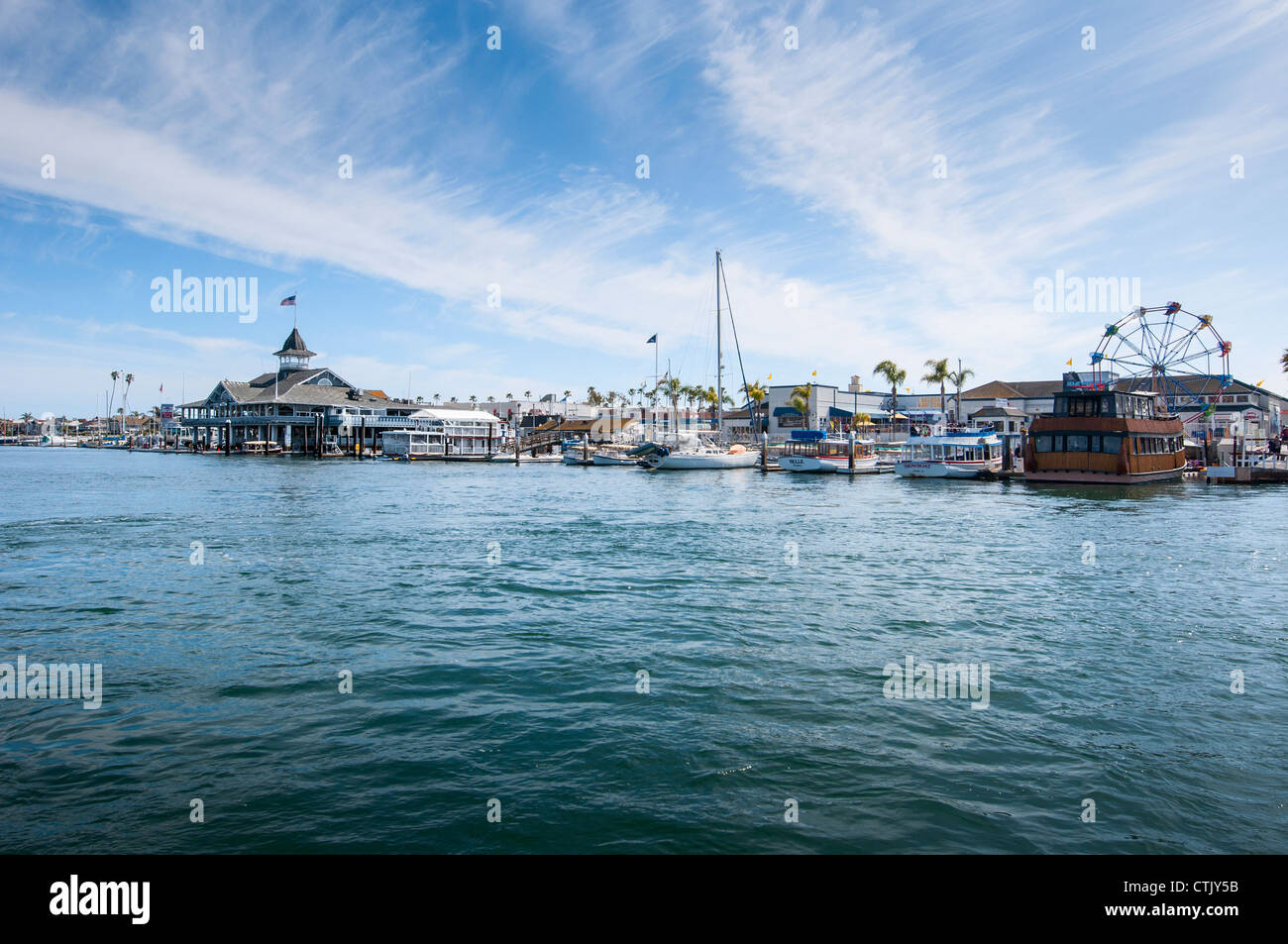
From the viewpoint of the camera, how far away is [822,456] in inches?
3472

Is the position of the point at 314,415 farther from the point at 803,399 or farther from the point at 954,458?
the point at 954,458

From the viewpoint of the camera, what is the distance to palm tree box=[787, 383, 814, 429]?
416ft

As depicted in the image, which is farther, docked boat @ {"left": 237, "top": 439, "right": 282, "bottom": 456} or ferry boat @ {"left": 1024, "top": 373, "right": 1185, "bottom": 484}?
docked boat @ {"left": 237, "top": 439, "right": 282, "bottom": 456}

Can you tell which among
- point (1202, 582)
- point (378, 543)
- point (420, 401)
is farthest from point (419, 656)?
point (420, 401)

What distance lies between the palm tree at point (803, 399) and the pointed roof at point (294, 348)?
93.8 metres

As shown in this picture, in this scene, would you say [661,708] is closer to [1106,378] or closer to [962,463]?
[962,463]

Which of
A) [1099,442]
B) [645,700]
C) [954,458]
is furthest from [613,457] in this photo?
[645,700]

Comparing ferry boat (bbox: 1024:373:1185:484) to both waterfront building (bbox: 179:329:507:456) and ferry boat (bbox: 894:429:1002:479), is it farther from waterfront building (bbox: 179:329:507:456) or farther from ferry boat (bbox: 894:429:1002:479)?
waterfront building (bbox: 179:329:507:456)

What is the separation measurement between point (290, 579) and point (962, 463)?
63618mm

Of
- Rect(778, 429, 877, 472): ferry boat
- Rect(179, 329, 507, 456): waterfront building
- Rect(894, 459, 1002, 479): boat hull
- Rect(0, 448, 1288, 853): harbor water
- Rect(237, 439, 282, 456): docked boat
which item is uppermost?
Rect(179, 329, 507, 456): waterfront building

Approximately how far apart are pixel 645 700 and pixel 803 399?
12124cm

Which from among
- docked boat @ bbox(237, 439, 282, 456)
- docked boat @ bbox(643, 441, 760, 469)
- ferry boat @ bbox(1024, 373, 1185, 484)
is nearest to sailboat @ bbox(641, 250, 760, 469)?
docked boat @ bbox(643, 441, 760, 469)

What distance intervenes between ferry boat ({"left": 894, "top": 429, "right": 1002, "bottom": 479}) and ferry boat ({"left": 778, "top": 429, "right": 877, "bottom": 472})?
9.07 meters

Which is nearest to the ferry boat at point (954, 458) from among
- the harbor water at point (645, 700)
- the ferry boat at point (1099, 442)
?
the ferry boat at point (1099, 442)
